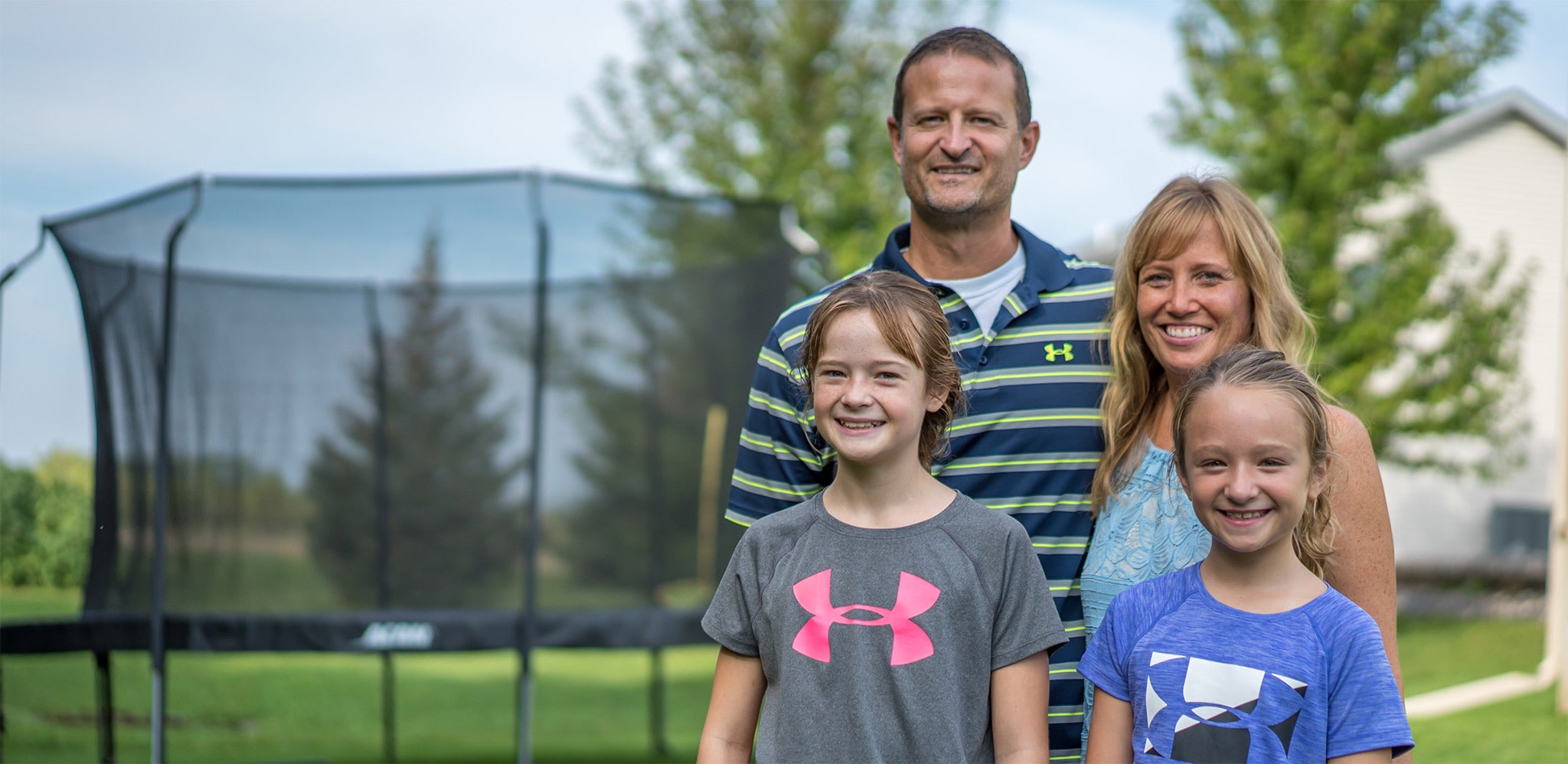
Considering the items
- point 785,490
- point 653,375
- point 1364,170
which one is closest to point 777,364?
point 785,490

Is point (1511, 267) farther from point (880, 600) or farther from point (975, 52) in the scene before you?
point (880, 600)

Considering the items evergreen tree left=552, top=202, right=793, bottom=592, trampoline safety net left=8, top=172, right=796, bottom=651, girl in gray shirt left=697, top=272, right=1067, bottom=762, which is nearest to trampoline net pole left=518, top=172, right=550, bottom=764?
trampoline safety net left=8, top=172, right=796, bottom=651

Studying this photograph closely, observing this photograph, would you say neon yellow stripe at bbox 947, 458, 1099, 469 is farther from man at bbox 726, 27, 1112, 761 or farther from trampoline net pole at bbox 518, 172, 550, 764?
trampoline net pole at bbox 518, 172, 550, 764

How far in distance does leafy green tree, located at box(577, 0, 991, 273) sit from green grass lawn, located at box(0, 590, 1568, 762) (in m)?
4.78

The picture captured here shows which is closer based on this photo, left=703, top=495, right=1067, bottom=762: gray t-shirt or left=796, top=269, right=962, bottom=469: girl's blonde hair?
left=703, top=495, right=1067, bottom=762: gray t-shirt

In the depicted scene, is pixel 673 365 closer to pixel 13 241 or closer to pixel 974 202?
pixel 13 241

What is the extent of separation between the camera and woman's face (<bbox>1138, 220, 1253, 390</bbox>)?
1915 mm

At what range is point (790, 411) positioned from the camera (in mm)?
2039

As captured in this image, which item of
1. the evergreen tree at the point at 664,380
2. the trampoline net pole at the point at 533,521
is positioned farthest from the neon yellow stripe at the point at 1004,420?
the evergreen tree at the point at 664,380

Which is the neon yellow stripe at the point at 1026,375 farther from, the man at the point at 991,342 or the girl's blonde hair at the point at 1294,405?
the girl's blonde hair at the point at 1294,405

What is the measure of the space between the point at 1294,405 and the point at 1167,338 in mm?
321

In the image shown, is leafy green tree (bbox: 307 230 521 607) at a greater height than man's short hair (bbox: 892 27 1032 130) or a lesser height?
lesser

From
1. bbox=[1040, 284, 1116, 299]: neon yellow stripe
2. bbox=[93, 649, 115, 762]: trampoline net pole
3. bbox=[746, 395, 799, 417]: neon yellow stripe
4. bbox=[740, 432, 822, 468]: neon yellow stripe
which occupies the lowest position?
bbox=[93, 649, 115, 762]: trampoline net pole

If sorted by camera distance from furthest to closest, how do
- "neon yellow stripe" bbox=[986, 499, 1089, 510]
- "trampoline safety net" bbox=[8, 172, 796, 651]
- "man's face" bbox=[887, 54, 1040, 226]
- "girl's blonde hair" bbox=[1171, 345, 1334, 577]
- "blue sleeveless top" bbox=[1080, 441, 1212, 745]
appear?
"trampoline safety net" bbox=[8, 172, 796, 651] → "man's face" bbox=[887, 54, 1040, 226] → "neon yellow stripe" bbox=[986, 499, 1089, 510] → "blue sleeveless top" bbox=[1080, 441, 1212, 745] → "girl's blonde hair" bbox=[1171, 345, 1334, 577]
